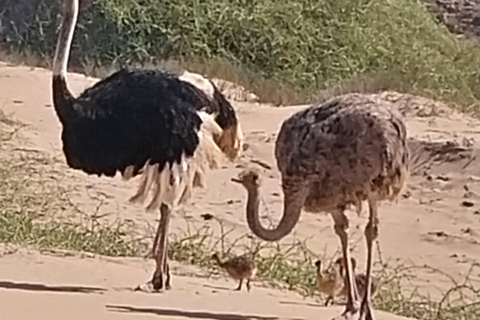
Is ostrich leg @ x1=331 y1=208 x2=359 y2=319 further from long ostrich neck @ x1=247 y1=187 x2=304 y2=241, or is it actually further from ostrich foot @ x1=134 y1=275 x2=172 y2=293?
ostrich foot @ x1=134 y1=275 x2=172 y2=293

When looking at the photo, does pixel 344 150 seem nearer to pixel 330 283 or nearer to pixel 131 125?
pixel 330 283

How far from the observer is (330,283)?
633 centimetres

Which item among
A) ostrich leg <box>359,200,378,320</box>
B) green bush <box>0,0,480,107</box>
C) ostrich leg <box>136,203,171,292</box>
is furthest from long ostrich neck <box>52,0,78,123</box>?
green bush <box>0,0,480,107</box>

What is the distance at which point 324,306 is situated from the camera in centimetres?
620

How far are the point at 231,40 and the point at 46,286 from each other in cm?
1040

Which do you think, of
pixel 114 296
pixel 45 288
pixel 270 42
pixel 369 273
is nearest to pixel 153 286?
pixel 114 296

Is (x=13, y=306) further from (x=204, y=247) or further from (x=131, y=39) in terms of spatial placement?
(x=131, y=39)

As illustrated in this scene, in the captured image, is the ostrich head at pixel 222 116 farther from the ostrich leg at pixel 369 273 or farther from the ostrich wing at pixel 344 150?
the ostrich leg at pixel 369 273

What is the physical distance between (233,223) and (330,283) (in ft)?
9.72

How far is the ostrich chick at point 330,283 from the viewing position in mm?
6305

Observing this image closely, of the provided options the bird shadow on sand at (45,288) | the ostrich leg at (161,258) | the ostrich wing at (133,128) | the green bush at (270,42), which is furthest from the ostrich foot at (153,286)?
the green bush at (270,42)

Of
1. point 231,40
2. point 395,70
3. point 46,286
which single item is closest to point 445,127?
point 395,70

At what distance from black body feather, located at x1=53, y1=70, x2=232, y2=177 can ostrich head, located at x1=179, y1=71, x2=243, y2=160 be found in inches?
3.5

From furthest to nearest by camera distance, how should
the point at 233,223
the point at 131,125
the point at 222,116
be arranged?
the point at 233,223 → the point at 222,116 → the point at 131,125
